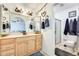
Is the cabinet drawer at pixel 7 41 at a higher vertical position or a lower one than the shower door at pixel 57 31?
lower

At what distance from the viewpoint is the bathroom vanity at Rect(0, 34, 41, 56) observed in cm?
187

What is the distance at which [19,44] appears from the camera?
1938mm

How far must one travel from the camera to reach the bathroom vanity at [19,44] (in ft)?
6.12

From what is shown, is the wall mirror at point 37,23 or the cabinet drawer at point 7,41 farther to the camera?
the wall mirror at point 37,23

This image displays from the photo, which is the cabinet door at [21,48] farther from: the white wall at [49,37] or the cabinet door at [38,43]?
the white wall at [49,37]

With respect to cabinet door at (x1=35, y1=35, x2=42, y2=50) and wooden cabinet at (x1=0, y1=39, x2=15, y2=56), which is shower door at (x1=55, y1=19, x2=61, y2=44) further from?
wooden cabinet at (x1=0, y1=39, x2=15, y2=56)

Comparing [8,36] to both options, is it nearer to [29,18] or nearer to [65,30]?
[29,18]

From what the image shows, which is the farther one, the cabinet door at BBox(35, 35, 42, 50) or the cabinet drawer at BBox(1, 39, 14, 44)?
the cabinet door at BBox(35, 35, 42, 50)

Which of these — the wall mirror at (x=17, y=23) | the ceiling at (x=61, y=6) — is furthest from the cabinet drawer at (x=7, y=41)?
the ceiling at (x=61, y=6)

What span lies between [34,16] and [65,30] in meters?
0.56

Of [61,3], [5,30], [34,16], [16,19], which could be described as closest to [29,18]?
[34,16]

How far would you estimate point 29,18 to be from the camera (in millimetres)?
1960

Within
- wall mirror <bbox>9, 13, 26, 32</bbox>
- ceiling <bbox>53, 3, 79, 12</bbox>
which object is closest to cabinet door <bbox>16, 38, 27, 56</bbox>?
wall mirror <bbox>9, 13, 26, 32</bbox>

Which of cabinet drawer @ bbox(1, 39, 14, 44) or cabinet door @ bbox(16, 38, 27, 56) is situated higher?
cabinet drawer @ bbox(1, 39, 14, 44)
